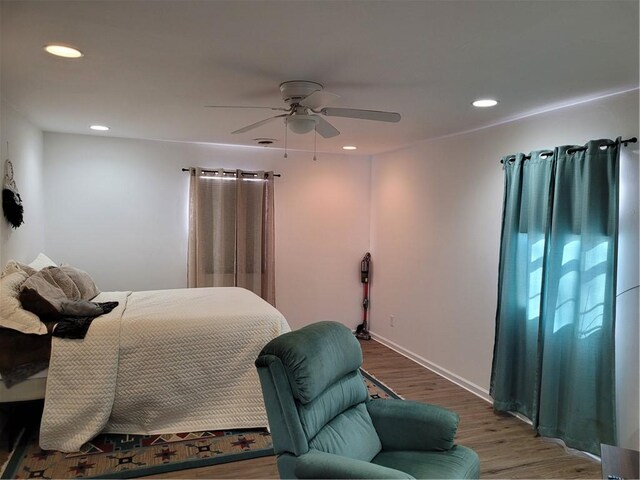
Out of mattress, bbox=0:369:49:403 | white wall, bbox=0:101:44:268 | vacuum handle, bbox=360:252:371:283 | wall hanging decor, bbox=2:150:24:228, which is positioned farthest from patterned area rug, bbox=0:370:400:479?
vacuum handle, bbox=360:252:371:283

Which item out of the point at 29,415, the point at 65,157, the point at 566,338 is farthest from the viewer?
the point at 65,157

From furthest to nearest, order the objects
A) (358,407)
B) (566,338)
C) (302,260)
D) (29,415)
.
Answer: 1. (302,260)
2. (29,415)
3. (566,338)
4. (358,407)

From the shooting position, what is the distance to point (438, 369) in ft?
15.1

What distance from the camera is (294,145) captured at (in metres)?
5.22

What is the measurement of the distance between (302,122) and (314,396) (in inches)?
63.2

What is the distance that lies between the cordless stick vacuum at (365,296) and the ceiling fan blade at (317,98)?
11.2 ft

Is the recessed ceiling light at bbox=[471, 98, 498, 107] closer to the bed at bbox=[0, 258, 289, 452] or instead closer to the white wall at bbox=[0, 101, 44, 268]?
the bed at bbox=[0, 258, 289, 452]

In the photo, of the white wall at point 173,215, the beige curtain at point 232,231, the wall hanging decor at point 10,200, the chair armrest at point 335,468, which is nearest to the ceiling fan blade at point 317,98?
the chair armrest at point 335,468

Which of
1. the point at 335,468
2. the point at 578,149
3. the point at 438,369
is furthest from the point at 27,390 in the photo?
the point at 578,149

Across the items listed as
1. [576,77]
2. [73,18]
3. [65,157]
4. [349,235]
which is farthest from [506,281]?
[65,157]

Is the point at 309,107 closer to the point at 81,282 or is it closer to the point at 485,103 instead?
the point at 485,103

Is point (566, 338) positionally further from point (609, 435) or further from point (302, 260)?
point (302, 260)

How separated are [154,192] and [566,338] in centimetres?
428

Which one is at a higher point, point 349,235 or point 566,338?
point 349,235
